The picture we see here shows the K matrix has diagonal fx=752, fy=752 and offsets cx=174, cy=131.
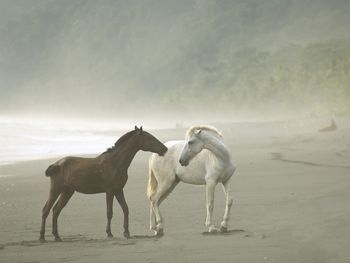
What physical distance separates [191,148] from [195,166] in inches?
14.8

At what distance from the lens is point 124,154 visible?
10.8 metres

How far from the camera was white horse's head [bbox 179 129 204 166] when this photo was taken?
10.9m

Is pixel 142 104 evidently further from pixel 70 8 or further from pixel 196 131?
pixel 196 131

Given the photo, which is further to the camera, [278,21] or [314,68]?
[278,21]

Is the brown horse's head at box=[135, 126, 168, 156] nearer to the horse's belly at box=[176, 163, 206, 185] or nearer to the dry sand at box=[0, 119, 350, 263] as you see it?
the horse's belly at box=[176, 163, 206, 185]

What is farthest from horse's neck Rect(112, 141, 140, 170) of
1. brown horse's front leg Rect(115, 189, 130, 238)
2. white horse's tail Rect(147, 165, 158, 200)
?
white horse's tail Rect(147, 165, 158, 200)

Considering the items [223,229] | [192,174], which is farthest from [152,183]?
[223,229]

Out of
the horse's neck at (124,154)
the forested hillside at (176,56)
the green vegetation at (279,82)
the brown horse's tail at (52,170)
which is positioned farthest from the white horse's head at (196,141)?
the forested hillside at (176,56)

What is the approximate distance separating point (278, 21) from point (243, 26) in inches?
191

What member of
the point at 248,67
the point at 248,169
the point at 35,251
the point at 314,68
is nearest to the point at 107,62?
the point at 248,67

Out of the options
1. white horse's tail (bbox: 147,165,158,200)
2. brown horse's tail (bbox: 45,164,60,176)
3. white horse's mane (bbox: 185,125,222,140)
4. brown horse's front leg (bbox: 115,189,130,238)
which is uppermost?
white horse's mane (bbox: 185,125,222,140)

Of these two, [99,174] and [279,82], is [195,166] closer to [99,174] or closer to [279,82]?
[99,174]

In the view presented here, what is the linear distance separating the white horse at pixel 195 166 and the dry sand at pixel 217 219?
428 mm

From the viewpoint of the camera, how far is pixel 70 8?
14962cm
